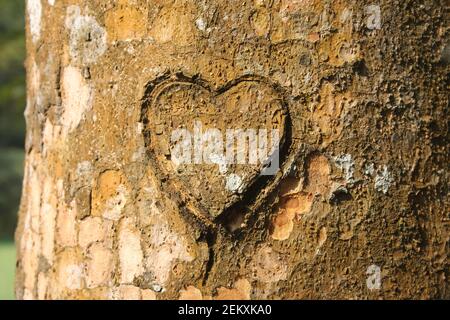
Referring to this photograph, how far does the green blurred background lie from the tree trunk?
8.07 meters

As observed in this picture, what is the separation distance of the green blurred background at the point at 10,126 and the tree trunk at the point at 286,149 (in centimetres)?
807

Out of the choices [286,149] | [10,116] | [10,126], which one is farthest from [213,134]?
[10,126]

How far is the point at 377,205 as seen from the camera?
3.78 feet

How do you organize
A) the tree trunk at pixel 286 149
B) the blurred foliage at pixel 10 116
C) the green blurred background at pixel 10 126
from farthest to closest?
the blurred foliage at pixel 10 116 → the green blurred background at pixel 10 126 → the tree trunk at pixel 286 149

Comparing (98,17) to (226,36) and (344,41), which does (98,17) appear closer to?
(226,36)

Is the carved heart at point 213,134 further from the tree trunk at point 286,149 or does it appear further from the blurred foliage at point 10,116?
the blurred foliage at point 10,116

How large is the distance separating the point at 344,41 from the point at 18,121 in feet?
40.7

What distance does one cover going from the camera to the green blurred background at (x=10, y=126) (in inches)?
398

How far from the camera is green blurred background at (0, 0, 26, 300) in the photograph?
33.2ft

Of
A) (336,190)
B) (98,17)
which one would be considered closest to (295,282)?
(336,190)

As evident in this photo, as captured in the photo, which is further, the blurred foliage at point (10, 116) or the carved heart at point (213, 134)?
the blurred foliage at point (10, 116)

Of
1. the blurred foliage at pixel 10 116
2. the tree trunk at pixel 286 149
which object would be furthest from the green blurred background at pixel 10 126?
the tree trunk at pixel 286 149

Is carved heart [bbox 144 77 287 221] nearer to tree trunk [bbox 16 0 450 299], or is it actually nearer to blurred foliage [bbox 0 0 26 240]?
tree trunk [bbox 16 0 450 299]

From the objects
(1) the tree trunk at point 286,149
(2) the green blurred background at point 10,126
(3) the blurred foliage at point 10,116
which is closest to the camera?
(1) the tree trunk at point 286,149
